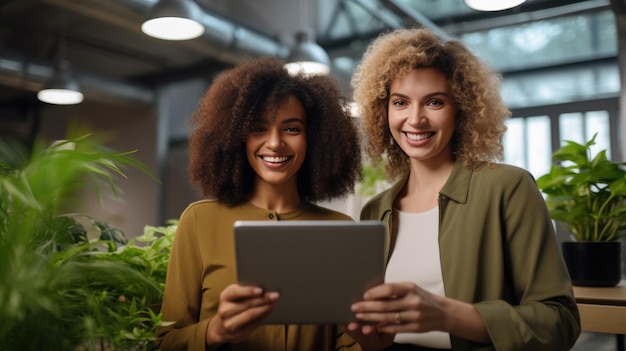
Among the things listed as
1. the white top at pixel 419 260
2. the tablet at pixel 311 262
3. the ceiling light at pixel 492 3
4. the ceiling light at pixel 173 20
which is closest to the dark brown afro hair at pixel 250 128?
the white top at pixel 419 260

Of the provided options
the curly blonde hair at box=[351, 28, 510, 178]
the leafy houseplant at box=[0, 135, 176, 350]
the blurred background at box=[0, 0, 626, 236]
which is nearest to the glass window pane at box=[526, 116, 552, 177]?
the blurred background at box=[0, 0, 626, 236]

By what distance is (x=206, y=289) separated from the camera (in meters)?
1.35

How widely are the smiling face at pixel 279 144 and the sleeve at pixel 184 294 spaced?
0.22 metres

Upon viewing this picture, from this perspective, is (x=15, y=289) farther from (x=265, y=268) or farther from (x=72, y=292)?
(x=265, y=268)

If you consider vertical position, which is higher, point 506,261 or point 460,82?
point 460,82

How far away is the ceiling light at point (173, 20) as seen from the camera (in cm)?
358

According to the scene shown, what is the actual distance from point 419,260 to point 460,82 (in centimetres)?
49

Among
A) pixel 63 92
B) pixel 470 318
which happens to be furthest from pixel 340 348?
pixel 63 92

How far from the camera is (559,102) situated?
6.39 meters

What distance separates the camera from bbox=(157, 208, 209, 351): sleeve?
1250 millimetres

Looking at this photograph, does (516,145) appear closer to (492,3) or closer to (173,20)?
(492,3)

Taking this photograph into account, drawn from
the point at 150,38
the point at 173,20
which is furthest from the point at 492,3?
the point at 150,38

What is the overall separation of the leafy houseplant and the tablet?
0.23m

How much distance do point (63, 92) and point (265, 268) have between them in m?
5.26
